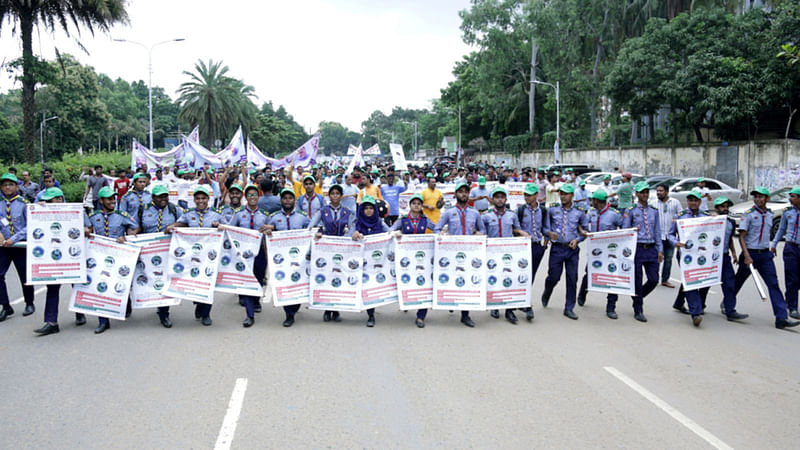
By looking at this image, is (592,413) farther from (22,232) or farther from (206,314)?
(22,232)

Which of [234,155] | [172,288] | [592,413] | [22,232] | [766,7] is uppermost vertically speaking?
[766,7]

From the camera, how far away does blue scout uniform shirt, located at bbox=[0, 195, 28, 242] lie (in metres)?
8.34

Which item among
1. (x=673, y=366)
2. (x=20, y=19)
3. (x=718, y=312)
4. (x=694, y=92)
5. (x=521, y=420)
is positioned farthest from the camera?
(x=694, y=92)

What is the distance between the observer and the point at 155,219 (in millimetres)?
8688

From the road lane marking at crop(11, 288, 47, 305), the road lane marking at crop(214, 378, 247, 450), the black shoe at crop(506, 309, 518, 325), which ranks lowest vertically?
the road lane marking at crop(214, 378, 247, 450)

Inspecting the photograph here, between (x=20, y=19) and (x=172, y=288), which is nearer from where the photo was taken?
(x=172, y=288)

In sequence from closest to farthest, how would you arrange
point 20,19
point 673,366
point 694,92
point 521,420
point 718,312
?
point 521,420 → point 673,366 → point 718,312 → point 20,19 → point 694,92

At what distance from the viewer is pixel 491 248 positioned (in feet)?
28.2

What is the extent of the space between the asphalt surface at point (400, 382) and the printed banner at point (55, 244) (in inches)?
27.6

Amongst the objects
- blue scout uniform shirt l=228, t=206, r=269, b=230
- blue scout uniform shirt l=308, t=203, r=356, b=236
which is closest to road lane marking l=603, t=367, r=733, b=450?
blue scout uniform shirt l=308, t=203, r=356, b=236

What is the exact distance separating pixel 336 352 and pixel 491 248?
2664mm

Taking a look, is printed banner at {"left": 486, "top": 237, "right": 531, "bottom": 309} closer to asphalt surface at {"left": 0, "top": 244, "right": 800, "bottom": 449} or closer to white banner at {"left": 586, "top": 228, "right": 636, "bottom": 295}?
asphalt surface at {"left": 0, "top": 244, "right": 800, "bottom": 449}

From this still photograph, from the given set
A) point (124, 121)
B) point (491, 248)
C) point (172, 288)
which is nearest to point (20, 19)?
point (172, 288)

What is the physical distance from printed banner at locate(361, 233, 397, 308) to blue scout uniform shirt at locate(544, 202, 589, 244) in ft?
7.23
